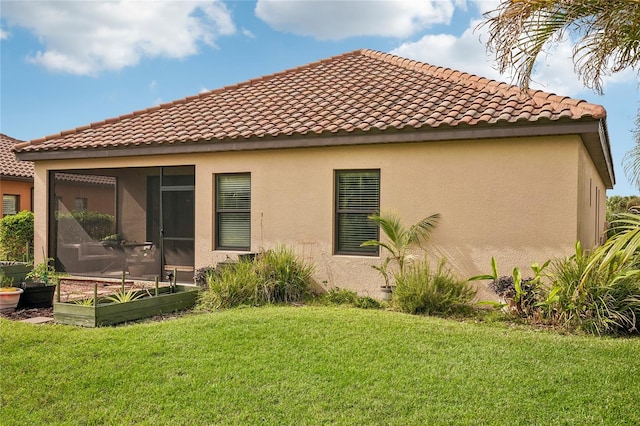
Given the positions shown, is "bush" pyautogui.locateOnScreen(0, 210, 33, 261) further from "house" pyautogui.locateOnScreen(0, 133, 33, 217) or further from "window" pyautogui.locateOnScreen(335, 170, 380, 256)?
"window" pyautogui.locateOnScreen(335, 170, 380, 256)

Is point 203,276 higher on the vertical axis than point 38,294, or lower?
higher

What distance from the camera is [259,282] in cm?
1028

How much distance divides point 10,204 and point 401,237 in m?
18.2

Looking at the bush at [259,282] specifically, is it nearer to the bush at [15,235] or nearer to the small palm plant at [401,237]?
the small palm plant at [401,237]

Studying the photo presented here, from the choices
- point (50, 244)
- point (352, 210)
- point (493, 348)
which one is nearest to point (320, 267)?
point (352, 210)

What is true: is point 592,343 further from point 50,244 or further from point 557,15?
point 50,244

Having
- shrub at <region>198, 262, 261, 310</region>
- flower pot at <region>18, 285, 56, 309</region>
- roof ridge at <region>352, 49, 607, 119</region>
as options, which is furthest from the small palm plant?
flower pot at <region>18, 285, 56, 309</region>

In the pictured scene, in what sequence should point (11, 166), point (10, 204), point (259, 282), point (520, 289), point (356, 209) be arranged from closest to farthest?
point (520, 289)
point (259, 282)
point (356, 209)
point (10, 204)
point (11, 166)

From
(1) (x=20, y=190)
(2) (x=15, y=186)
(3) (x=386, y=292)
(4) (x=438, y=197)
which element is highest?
(2) (x=15, y=186)

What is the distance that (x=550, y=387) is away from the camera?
19.5 ft

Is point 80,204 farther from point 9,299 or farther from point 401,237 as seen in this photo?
point 401,237

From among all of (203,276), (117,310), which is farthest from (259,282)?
(117,310)

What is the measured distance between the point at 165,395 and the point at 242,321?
243 centimetres

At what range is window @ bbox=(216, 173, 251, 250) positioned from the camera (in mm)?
12570
